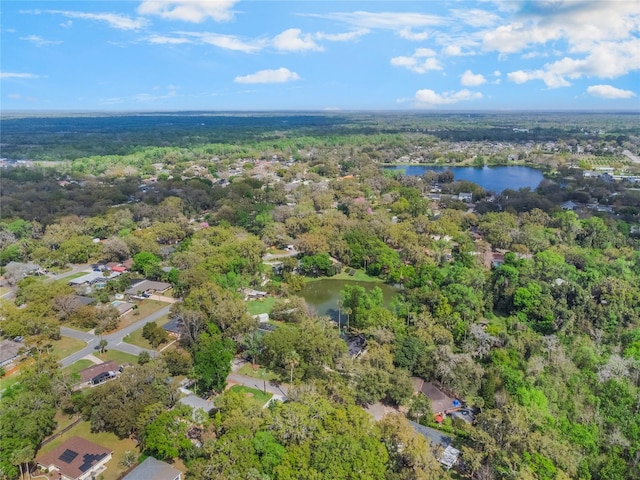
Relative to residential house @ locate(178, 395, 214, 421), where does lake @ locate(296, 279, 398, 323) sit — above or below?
below

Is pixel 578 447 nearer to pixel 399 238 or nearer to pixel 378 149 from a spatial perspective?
pixel 399 238

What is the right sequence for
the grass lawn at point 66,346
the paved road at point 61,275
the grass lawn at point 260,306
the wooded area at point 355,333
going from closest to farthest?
the wooded area at point 355,333
the grass lawn at point 66,346
the grass lawn at point 260,306
the paved road at point 61,275

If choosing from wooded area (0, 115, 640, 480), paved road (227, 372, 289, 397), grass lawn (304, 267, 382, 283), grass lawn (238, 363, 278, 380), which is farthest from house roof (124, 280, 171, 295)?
paved road (227, 372, 289, 397)

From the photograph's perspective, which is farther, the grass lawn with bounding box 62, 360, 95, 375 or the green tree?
the grass lawn with bounding box 62, 360, 95, 375

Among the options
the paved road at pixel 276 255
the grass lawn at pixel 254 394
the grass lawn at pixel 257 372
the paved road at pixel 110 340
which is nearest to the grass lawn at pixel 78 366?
the paved road at pixel 110 340

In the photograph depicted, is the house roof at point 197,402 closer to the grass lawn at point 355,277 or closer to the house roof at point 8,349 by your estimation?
the house roof at point 8,349

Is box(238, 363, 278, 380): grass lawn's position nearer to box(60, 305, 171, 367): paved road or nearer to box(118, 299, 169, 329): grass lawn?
box(60, 305, 171, 367): paved road
